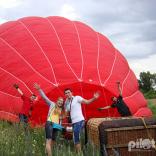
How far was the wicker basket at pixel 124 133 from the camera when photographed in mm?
6129

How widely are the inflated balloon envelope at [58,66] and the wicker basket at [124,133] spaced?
3583mm

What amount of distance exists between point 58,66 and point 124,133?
177 inches

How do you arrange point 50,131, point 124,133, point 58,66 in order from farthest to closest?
point 58,66
point 50,131
point 124,133

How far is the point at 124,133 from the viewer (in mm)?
6234

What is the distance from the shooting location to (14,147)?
5055 mm

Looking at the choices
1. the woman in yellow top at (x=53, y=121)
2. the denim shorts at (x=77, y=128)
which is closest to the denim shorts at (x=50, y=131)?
the woman in yellow top at (x=53, y=121)

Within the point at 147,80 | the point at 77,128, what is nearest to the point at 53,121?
the point at 77,128

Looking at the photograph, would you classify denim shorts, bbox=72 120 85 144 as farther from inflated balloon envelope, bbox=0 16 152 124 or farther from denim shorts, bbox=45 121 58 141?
inflated balloon envelope, bbox=0 16 152 124

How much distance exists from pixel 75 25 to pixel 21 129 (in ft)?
19.9

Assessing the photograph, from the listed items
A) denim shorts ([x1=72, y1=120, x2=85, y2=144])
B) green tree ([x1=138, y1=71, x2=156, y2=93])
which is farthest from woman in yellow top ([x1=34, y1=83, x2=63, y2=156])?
green tree ([x1=138, y1=71, x2=156, y2=93])

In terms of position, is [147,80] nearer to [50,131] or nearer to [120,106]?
[120,106]

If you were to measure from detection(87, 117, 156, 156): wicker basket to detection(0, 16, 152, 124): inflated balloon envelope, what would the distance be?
3.58 metres

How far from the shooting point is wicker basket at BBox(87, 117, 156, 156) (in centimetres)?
613

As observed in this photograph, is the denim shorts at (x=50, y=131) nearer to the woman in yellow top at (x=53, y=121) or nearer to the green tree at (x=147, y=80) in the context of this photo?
the woman in yellow top at (x=53, y=121)
